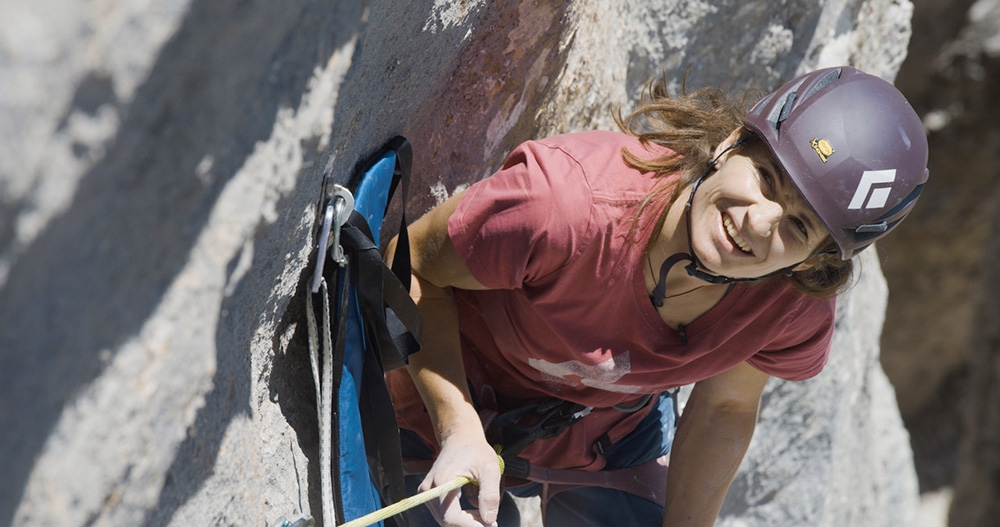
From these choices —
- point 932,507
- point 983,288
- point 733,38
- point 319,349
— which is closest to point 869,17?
point 733,38

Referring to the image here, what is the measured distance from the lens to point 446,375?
164 centimetres

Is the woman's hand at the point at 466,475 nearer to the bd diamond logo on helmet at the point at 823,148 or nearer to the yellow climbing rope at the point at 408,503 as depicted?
the yellow climbing rope at the point at 408,503

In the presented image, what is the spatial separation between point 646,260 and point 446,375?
0.43 meters

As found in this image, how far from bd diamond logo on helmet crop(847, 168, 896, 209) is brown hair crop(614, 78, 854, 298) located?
8 centimetres

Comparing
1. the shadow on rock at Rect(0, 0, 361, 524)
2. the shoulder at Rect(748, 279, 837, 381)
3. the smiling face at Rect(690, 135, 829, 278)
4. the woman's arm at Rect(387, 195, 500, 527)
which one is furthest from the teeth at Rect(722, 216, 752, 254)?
the shadow on rock at Rect(0, 0, 361, 524)

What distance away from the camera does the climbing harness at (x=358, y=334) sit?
1.44 meters

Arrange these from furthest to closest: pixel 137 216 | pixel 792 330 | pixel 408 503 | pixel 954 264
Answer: pixel 954 264, pixel 792 330, pixel 408 503, pixel 137 216

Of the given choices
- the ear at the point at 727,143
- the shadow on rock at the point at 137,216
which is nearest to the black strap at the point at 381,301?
the shadow on rock at the point at 137,216

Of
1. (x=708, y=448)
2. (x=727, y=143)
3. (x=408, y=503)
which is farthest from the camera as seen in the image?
(x=708, y=448)

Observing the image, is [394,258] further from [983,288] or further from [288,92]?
[983,288]

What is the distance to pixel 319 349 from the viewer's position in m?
1.49

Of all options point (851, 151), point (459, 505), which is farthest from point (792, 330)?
point (459, 505)

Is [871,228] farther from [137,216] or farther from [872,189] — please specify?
[137,216]

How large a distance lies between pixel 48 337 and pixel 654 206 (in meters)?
0.96
